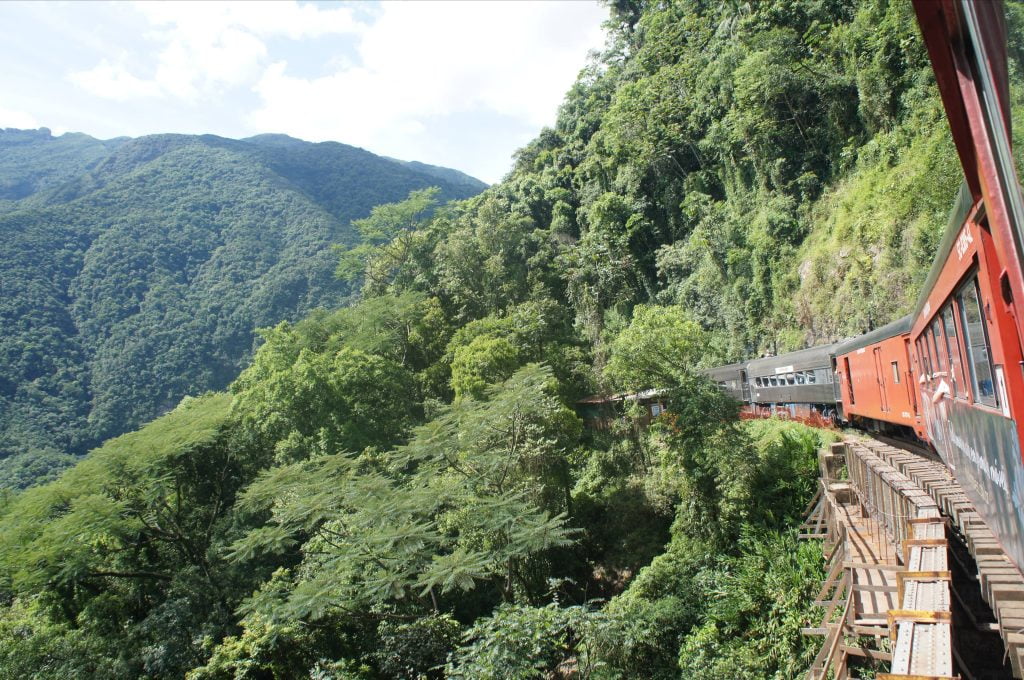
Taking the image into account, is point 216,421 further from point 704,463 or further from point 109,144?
point 109,144

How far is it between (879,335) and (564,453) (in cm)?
1055

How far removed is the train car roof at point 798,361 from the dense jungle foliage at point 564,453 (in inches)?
74.7

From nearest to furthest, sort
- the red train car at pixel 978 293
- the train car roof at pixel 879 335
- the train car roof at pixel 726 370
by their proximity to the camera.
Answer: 1. the red train car at pixel 978 293
2. the train car roof at pixel 879 335
3. the train car roof at pixel 726 370

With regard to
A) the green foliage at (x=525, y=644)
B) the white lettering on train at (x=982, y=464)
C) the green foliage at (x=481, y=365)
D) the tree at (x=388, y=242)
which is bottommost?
the green foliage at (x=525, y=644)

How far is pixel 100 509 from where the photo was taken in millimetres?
17938

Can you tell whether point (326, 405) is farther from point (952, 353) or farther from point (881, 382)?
point (952, 353)

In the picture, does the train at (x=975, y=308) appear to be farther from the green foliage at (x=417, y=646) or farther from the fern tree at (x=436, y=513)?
the green foliage at (x=417, y=646)

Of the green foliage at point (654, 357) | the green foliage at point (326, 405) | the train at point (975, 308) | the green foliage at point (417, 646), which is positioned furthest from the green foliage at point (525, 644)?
the green foliage at point (326, 405)

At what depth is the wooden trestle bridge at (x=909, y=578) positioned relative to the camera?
4.56 m

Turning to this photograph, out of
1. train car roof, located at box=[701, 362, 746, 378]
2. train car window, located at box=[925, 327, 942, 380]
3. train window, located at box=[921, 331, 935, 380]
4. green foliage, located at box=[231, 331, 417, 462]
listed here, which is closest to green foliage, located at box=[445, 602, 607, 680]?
train window, located at box=[921, 331, 935, 380]

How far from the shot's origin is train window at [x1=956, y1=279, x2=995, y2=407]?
342cm

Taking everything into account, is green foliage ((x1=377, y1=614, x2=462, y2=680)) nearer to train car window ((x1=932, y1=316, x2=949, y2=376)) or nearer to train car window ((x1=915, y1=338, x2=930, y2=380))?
train car window ((x1=915, y1=338, x2=930, y2=380))

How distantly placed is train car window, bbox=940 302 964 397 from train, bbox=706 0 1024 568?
0.02 metres

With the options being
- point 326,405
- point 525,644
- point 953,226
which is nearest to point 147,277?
point 326,405
